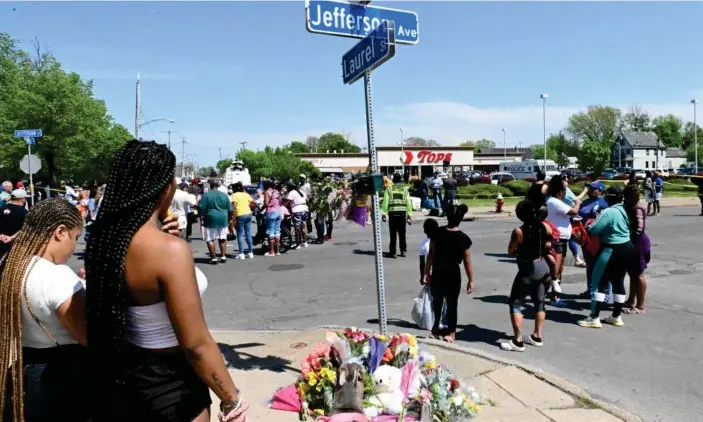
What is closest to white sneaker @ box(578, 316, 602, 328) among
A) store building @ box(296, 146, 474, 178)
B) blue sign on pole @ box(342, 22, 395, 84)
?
blue sign on pole @ box(342, 22, 395, 84)

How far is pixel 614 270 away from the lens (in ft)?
21.2

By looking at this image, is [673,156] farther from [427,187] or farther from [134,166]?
[134,166]

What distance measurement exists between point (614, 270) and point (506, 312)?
4.98 ft

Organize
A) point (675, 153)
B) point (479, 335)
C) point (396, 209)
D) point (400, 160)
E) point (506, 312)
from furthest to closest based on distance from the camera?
1. point (675, 153)
2. point (400, 160)
3. point (396, 209)
4. point (506, 312)
5. point (479, 335)

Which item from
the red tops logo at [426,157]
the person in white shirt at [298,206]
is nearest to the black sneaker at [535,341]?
the person in white shirt at [298,206]

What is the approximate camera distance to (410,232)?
16.3 m

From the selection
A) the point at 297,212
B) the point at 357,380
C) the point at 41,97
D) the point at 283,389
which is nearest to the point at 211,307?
the point at 283,389

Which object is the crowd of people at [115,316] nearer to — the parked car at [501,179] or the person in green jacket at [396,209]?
the person in green jacket at [396,209]

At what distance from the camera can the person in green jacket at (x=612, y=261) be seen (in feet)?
21.2

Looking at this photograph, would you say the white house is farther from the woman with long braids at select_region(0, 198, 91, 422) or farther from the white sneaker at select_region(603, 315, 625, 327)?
the woman with long braids at select_region(0, 198, 91, 422)

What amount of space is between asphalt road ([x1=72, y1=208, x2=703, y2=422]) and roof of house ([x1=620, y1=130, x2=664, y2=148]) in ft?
334

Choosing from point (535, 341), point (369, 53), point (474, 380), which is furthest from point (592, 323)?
point (369, 53)

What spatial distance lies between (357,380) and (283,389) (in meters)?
0.87

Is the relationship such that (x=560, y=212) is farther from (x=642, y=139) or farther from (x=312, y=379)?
(x=642, y=139)
